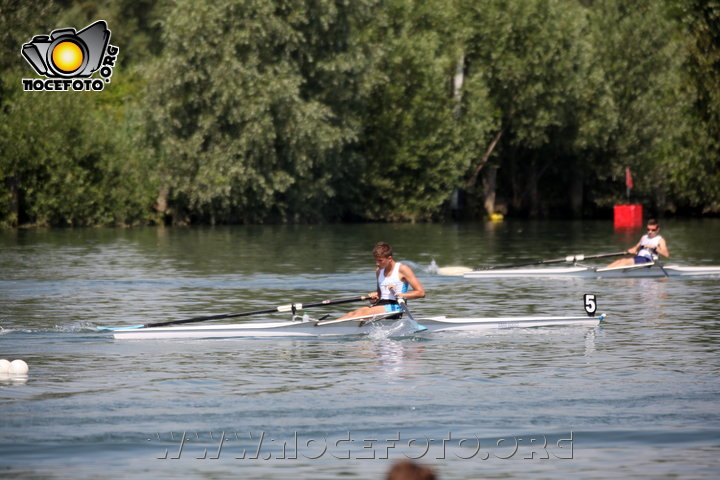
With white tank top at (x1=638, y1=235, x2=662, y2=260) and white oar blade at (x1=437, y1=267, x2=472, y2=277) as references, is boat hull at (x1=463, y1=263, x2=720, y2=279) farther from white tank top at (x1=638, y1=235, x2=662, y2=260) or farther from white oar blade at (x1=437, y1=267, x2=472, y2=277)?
white tank top at (x1=638, y1=235, x2=662, y2=260)

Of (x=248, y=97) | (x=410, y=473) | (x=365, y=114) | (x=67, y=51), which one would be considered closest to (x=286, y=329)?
(x=410, y=473)

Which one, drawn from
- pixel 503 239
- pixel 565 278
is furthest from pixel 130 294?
pixel 503 239

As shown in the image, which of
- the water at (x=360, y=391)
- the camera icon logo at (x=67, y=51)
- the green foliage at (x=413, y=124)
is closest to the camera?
the water at (x=360, y=391)

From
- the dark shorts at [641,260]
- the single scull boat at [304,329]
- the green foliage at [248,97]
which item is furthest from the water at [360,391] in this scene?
the green foliage at [248,97]

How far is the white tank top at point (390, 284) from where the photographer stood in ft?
68.4

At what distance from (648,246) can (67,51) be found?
32.0 metres

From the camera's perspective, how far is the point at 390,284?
68.3 feet

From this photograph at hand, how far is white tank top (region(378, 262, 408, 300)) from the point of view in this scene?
20844 millimetres

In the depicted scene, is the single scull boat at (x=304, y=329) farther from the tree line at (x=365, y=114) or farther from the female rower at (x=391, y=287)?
the tree line at (x=365, y=114)

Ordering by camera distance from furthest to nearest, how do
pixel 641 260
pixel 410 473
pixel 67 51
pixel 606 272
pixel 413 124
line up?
pixel 413 124, pixel 67 51, pixel 606 272, pixel 641 260, pixel 410 473

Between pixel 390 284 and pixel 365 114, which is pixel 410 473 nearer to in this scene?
pixel 390 284

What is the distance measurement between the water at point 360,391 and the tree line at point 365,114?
29064 mm

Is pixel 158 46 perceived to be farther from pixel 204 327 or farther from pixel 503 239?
pixel 204 327

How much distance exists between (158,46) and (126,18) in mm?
3498
